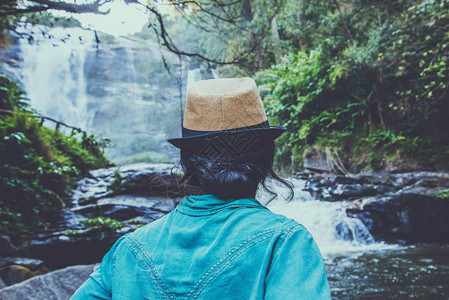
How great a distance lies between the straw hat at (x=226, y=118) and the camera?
0.96 m

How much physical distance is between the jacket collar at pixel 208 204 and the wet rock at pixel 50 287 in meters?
2.60

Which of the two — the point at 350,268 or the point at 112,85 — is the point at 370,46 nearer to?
A: the point at 350,268

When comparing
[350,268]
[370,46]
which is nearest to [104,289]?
[350,268]

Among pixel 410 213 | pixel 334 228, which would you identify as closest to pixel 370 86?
pixel 410 213

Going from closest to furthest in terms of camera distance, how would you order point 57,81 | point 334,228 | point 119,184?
1. point 334,228
2. point 119,184
3. point 57,81

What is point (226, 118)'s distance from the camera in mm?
952

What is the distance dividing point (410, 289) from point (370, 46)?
25.0 ft

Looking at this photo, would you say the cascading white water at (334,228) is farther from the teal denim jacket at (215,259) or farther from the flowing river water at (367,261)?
the teal denim jacket at (215,259)

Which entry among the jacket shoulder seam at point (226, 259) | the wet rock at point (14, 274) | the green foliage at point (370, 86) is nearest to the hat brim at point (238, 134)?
the jacket shoulder seam at point (226, 259)

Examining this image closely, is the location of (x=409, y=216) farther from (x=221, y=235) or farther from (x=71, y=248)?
(x=71, y=248)

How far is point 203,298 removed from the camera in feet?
2.54

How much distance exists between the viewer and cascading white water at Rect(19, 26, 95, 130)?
87.2ft

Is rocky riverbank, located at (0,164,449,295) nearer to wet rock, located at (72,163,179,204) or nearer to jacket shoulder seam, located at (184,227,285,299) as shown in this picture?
wet rock, located at (72,163,179,204)

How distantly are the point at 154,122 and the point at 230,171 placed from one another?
3356cm
